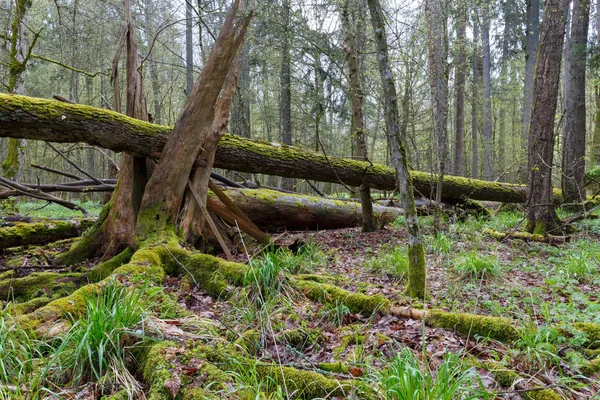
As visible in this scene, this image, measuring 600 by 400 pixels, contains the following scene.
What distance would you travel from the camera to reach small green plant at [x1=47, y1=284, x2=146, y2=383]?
7.59ft

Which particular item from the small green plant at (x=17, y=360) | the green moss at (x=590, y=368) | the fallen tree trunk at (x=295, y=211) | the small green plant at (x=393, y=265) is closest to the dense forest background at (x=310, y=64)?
the fallen tree trunk at (x=295, y=211)

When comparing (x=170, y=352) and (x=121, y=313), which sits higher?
(x=121, y=313)

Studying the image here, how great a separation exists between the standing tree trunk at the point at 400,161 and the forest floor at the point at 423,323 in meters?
0.29

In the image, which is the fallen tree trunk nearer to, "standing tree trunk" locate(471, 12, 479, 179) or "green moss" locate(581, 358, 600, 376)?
"green moss" locate(581, 358, 600, 376)

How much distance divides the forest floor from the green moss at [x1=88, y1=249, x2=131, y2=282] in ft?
2.04

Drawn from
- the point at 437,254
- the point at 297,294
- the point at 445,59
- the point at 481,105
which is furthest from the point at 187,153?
the point at 481,105

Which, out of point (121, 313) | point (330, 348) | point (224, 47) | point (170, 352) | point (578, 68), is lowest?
point (330, 348)

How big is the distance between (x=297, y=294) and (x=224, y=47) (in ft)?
13.1

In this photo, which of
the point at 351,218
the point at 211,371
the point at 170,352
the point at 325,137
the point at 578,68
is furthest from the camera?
the point at 325,137

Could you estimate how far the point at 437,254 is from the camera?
616 cm

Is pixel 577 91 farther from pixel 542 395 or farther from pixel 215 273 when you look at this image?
pixel 215 273

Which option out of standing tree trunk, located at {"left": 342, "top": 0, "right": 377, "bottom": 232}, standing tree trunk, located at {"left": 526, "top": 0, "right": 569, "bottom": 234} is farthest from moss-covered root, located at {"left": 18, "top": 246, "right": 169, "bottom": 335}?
standing tree trunk, located at {"left": 526, "top": 0, "right": 569, "bottom": 234}

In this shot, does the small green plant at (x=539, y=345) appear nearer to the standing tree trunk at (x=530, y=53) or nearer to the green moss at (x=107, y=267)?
the green moss at (x=107, y=267)

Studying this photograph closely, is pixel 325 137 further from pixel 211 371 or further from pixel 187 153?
pixel 211 371
